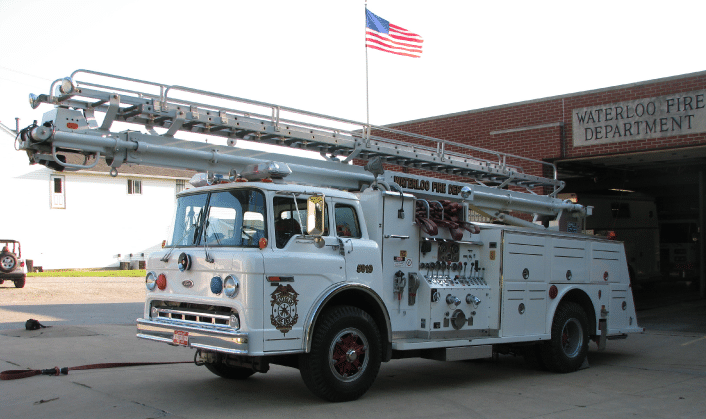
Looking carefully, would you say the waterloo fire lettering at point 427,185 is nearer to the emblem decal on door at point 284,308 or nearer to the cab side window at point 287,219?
the cab side window at point 287,219

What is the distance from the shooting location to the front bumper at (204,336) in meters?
6.21

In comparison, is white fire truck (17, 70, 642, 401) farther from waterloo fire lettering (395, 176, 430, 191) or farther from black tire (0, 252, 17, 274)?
black tire (0, 252, 17, 274)

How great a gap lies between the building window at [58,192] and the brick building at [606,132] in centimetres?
2671

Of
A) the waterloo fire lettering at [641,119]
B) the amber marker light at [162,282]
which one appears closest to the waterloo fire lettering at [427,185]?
the amber marker light at [162,282]

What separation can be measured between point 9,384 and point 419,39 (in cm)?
1366

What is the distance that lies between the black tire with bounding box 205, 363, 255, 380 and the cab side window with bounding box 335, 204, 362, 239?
89.4 inches

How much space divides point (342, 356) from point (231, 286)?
4.92 ft

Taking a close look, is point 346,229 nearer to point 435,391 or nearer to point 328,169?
point 328,169

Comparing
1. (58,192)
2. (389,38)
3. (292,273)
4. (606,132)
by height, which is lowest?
(292,273)

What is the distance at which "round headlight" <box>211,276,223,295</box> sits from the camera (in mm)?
6562

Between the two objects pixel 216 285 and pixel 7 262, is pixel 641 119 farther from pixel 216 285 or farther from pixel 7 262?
pixel 7 262

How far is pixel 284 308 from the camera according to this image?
21.6 feet

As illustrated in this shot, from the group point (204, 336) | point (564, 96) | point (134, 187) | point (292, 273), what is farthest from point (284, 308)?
point (134, 187)

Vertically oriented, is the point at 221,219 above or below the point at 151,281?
above
